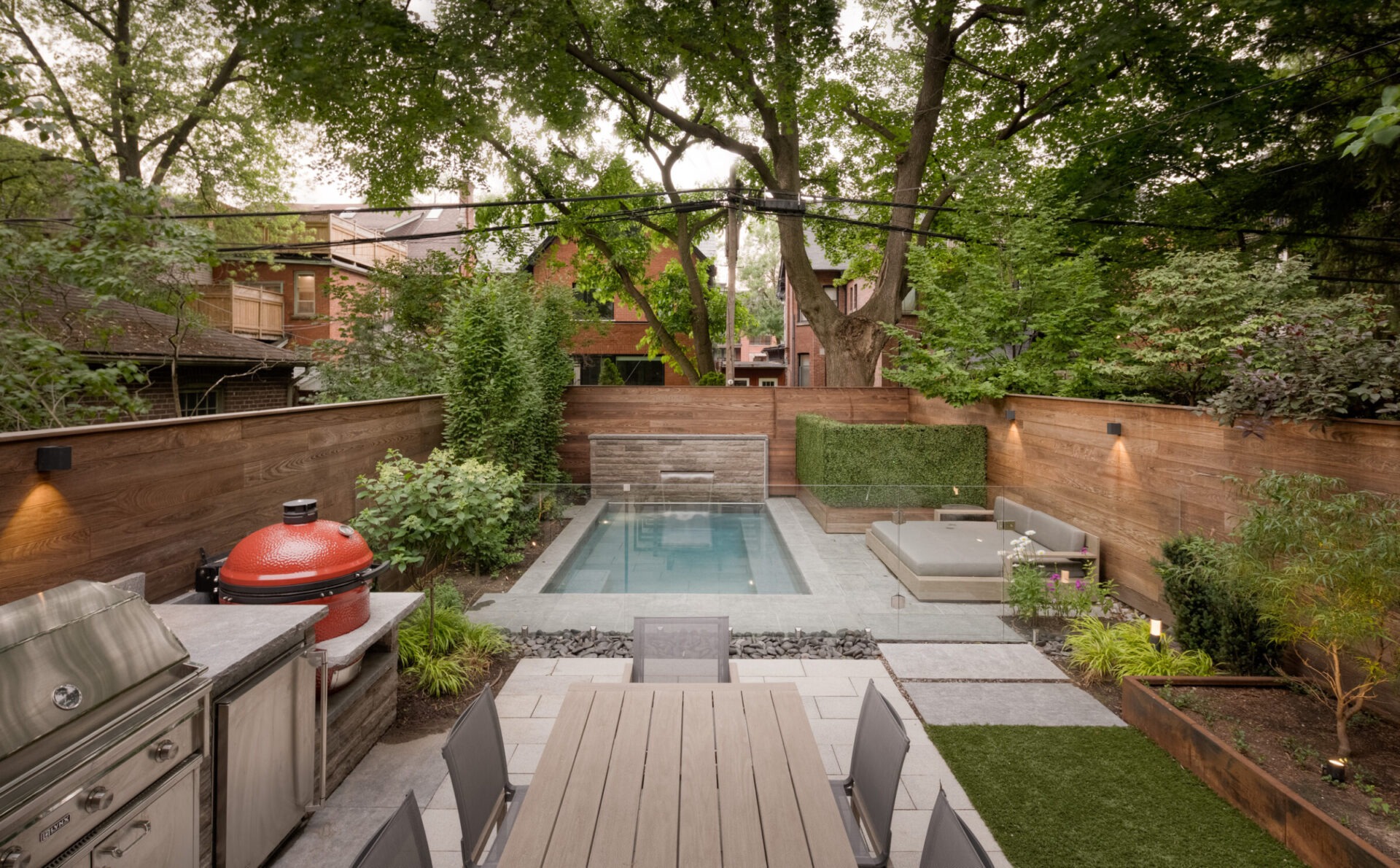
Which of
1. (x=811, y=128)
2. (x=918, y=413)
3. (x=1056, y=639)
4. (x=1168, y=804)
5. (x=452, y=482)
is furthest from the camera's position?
(x=811, y=128)

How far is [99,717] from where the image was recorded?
2.03 metres

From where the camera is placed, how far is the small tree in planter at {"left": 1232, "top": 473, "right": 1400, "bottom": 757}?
3379 millimetres

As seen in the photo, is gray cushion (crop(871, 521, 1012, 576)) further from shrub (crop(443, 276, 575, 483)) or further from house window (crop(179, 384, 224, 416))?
house window (crop(179, 384, 224, 416))

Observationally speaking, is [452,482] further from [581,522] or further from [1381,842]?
[1381,842]

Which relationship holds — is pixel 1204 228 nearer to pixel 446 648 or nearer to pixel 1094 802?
pixel 1094 802

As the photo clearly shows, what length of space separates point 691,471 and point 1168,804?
10447 millimetres

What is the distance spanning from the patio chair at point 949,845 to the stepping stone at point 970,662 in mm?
3554

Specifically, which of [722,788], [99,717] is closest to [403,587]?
[99,717]

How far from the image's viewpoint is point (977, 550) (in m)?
6.78

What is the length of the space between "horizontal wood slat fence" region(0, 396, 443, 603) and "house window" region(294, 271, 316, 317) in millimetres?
16522

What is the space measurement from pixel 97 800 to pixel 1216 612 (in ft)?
20.4

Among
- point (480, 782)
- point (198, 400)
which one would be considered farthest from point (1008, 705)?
point (198, 400)

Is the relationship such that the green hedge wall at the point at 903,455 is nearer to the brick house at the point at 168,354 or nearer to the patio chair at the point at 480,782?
the brick house at the point at 168,354

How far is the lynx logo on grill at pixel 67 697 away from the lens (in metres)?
1.94
